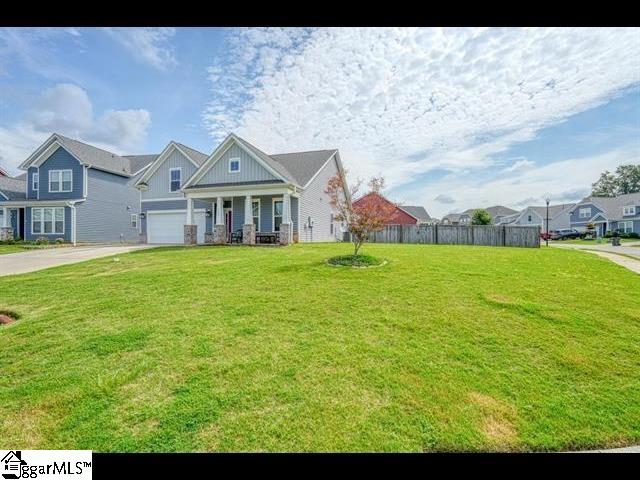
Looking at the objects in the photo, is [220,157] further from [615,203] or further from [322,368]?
[615,203]

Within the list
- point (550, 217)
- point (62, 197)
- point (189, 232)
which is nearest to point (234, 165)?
point (189, 232)

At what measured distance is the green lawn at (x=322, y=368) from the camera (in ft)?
8.54

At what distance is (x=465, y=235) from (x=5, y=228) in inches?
1301

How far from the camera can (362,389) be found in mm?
3152

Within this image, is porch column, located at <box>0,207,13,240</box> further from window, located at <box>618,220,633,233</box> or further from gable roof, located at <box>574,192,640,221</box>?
gable roof, located at <box>574,192,640,221</box>

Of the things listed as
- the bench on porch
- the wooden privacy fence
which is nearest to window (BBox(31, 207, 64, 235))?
the bench on porch

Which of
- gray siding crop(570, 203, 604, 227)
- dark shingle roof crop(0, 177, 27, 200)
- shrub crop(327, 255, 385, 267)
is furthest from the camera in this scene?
gray siding crop(570, 203, 604, 227)

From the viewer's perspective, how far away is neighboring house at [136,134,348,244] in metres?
17.1

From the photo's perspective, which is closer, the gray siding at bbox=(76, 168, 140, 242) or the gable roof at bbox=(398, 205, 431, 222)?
the gray siding at bbox=(76, 168, 140, 242)

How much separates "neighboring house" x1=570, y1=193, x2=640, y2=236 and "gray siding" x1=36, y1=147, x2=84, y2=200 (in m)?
62.1

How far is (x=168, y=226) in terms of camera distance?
2130cm
